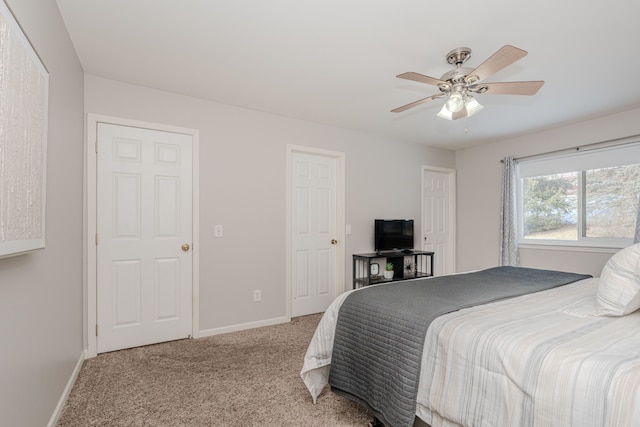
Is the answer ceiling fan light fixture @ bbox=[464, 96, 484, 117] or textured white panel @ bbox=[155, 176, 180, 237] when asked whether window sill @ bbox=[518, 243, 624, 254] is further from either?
textured white panel @ bbox=[155, 176, 180, 237]

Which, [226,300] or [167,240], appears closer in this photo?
[167,240]

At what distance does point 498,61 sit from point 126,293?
3339mm

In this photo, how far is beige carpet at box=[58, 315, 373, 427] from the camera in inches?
74.4

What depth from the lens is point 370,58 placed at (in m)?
2.47

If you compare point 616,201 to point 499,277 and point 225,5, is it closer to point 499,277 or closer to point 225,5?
point 499,277

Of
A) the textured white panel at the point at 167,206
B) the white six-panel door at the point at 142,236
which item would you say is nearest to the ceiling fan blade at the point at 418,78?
the white six-panel door at the point at 142,236

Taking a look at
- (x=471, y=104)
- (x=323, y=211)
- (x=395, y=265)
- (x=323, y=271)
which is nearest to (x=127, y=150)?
(x=323, y=211)

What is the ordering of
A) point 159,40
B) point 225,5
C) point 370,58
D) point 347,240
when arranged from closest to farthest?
1. point 225,5
2. point 159,40
3. point 370,58
4. point 347,240

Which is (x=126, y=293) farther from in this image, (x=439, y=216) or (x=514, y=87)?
(x=439, y=216)

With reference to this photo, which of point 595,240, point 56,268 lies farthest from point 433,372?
point 595,240

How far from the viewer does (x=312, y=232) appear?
13.3ft

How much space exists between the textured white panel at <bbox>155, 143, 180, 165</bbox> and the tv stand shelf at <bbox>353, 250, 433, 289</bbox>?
2.40m

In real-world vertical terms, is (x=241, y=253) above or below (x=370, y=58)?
below

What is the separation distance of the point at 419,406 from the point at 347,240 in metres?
2.84
